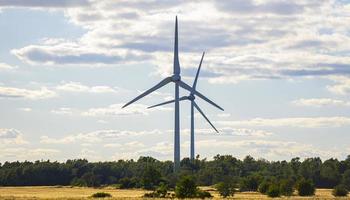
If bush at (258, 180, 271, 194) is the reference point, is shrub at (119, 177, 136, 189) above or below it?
above

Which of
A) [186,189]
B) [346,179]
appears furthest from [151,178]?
[346,179]

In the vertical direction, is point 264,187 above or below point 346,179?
below

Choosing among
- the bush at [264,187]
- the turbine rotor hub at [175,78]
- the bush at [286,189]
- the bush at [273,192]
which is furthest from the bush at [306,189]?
the turbine rotor hub at [175,78]

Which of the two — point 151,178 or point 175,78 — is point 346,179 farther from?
point 175,78

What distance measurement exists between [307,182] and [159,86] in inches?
1104

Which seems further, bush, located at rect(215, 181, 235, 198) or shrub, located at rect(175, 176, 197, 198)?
bush, located at rect(215, 181, 235, 198)

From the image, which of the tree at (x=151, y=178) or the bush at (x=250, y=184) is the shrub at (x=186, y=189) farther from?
the bush at (x=250, y=184)

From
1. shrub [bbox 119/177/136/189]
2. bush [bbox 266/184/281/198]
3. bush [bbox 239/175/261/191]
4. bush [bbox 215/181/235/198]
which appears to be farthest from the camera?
shrub [bbox 119/177/136/189]

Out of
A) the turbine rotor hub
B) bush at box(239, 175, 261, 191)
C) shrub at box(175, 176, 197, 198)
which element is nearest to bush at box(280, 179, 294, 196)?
shrub at box(175, 176, 197, 198)

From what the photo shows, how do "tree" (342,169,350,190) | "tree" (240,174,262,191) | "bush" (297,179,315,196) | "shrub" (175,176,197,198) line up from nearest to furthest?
1. "shrub" (175,176,197,198)
2. "bush" (297,179,315,196)
3. "tree" (240,174,262,191)
4. "tree" (342,169,350,190)

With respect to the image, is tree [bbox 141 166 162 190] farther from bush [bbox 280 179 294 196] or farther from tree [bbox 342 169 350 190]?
tree [bbox 342 169 350 190]

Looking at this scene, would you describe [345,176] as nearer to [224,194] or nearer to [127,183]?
[127,183]

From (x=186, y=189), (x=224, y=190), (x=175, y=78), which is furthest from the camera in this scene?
(x=175, y=78)

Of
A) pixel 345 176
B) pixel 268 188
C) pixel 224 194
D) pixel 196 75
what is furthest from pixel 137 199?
pixel 345 176
